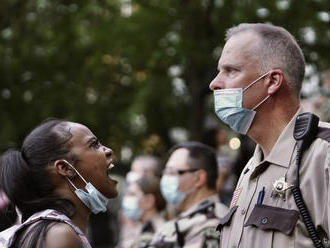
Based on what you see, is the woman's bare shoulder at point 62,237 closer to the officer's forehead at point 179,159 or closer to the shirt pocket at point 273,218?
the shirt pocket at point 273,218

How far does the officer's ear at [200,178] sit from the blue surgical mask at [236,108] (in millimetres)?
2751

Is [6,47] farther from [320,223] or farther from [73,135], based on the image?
[320,223]

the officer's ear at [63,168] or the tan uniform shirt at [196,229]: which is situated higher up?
the officer's ear at [63,168]

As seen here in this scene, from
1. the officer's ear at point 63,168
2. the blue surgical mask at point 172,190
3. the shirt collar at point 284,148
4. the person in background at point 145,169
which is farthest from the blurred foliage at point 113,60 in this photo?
the shirt collar at point 284,148

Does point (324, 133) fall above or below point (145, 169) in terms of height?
above

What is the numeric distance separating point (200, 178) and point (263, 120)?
115 inches

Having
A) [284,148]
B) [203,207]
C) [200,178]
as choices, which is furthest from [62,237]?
[200,178]

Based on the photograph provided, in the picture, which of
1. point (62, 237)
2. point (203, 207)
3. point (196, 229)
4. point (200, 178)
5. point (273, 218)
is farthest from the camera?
point (200, 178)

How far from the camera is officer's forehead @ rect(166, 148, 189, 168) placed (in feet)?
24.3

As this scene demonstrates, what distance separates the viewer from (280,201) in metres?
4.02

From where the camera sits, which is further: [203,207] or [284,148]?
[203,207]

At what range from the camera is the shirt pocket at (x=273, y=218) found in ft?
12.8

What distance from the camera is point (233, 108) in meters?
4.45

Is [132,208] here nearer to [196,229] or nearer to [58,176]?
[196,229]
